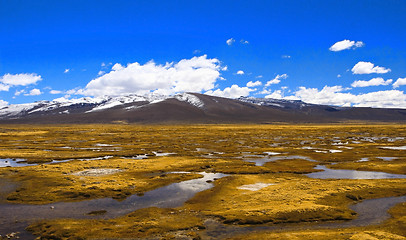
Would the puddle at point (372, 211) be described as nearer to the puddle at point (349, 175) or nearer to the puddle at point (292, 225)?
the puddle at point (292, 225)

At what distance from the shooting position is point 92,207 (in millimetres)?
20906

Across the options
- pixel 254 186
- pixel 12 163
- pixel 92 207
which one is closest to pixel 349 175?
pixel 254 186

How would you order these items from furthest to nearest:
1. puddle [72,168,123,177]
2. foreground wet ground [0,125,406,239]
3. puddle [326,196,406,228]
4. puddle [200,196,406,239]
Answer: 1. puddle [72,168,123,177]
2. puddle [326,196,406,228]
3. foreground wet ground [0,125,406,239]
4. puddle [200,196,406,239]

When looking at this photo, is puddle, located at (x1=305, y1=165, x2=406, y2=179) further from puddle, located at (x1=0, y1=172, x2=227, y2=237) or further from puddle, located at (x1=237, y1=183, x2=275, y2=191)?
puddle, located at (x1=0, y1=172, x2=227, y2=237)

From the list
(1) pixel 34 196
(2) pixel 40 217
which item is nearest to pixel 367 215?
(2) pixel 40 217

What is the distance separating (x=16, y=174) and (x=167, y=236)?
24.7 m

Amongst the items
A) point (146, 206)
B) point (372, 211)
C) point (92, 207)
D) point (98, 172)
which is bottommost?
point (372, 211)

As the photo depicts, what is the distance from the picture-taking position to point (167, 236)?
15414mm

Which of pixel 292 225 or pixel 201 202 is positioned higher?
pixel 201 202

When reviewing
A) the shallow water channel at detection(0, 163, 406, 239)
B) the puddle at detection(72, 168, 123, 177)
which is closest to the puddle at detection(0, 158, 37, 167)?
the puddle at detection(72, 168, 123, 177)

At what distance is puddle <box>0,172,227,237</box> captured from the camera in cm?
1848

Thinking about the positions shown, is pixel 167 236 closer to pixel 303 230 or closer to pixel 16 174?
pixel 303 230

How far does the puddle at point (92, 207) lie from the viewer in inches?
728

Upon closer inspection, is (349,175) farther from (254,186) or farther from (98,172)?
(98,172)
